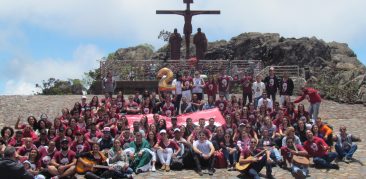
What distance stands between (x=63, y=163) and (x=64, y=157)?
186mm

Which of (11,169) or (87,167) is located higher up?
(11,169)

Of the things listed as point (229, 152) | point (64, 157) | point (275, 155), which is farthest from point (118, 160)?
point (275, 155)

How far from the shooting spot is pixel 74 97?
2534cm

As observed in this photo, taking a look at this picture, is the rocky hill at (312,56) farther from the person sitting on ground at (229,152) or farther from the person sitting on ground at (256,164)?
the person sitting on ground at (256,164)

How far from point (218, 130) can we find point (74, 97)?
13007 mm

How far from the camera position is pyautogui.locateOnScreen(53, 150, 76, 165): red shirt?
1248cm

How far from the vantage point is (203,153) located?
43.7ft

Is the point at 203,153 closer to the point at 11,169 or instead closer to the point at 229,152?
the point at 229,152

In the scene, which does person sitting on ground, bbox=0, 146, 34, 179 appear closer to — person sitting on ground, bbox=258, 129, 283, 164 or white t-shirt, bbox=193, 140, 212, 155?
white t-shirt, bbox=193, 140, 212, 155

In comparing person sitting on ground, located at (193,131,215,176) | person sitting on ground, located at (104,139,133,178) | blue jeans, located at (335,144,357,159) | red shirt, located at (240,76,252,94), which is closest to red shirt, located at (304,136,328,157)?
blue jeans, located at (335,144,357,159)

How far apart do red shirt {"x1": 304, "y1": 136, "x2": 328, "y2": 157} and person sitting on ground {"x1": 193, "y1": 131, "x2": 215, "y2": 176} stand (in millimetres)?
2418

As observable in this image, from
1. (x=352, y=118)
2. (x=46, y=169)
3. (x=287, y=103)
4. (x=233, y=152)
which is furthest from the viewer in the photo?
(x=352, y=118)

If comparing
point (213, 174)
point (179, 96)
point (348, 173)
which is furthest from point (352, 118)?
point (213, 174)

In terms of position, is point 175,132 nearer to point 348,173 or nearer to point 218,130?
point 218,130
